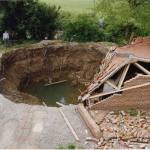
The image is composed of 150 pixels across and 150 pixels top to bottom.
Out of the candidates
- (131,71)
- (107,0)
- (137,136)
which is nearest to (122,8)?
(107,0)

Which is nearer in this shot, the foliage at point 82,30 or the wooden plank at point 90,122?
the wooden plank at point 90,122

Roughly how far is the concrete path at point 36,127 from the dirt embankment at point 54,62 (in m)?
7.25

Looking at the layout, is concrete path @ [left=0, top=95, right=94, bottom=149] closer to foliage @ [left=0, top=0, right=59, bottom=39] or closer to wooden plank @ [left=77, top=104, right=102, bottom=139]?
wooden plank @ [left=77, top=104, right=102, bottom=139]

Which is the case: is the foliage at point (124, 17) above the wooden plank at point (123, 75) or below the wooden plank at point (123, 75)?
above

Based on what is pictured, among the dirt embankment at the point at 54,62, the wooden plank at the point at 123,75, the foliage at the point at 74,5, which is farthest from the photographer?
the foliage at the point at 74,5

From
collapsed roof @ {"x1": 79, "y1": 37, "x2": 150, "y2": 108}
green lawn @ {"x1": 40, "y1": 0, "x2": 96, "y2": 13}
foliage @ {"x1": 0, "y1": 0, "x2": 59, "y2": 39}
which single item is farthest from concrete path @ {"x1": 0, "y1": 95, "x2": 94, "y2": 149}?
green lawn @ {"x1": 40, "y1": 0, "x2": 96, "y2": 13}

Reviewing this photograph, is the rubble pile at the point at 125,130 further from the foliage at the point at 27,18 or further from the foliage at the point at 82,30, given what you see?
the foliage at the point at 27,18

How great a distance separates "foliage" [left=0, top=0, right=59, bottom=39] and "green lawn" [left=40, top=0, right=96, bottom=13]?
4.85 meters

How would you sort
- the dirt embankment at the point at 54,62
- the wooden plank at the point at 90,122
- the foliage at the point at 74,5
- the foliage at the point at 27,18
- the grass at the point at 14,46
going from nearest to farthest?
the wooden plank at the point at 90,122 → the dirt embankment at the point at 54,62 → the grass at the point at 14,46 → the foliage at the point at 27,18 → the foliage at the point at 74,5

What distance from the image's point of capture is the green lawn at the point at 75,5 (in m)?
34.0

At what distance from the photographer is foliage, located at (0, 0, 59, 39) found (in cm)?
2816

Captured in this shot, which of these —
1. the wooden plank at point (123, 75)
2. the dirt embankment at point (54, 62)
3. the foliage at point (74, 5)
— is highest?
the foliage at point (74, 5)

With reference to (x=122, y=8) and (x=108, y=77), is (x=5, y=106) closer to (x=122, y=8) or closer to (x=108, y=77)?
(x=108, y=77)

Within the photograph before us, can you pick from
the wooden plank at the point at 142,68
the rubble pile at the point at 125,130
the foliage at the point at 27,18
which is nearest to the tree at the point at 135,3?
the foliage at the point at 27,18
